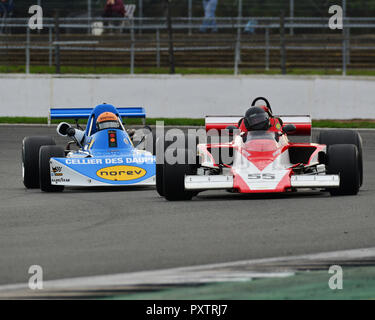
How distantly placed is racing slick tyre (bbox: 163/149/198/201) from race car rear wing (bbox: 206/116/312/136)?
1.80m

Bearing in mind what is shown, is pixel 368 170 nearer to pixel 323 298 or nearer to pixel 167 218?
pixel 167 218

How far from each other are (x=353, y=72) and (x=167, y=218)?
1724 cm

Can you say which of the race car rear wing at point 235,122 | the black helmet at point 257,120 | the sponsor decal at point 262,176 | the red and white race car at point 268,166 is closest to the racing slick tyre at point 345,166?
the red and white race car at point 268,166

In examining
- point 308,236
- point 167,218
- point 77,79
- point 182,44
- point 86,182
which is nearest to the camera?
point 308,236

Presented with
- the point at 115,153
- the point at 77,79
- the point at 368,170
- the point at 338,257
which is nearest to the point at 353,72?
the point at 77,79

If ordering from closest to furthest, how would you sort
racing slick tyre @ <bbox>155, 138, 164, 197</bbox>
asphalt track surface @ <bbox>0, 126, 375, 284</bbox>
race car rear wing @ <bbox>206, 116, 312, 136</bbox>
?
asphalt track surface @ <bbox>0, 126, 375, 284</bbox>, racing slick tyre @ <bbox>155, 138, 164, 197</bbox>, race car rear wing @ <bbox>206, 116, 312, 136</bbox>

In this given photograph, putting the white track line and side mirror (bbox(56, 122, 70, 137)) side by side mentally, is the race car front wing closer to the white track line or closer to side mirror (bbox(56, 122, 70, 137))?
the white track line

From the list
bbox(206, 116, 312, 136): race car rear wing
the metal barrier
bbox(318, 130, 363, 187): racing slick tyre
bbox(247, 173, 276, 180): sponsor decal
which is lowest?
bbox(247, 173, 276, 180): sponsor decal

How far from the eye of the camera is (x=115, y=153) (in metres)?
12.5

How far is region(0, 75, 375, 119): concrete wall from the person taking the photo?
20.4 metres

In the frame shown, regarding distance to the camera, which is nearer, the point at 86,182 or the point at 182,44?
the point at 86,182

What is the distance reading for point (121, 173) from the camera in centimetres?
1166

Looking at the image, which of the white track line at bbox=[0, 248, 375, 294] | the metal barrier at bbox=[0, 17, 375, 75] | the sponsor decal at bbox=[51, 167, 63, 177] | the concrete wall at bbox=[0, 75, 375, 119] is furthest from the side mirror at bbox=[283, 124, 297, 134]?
the metal barrier at bbox=[0, 17, 375, 75]
